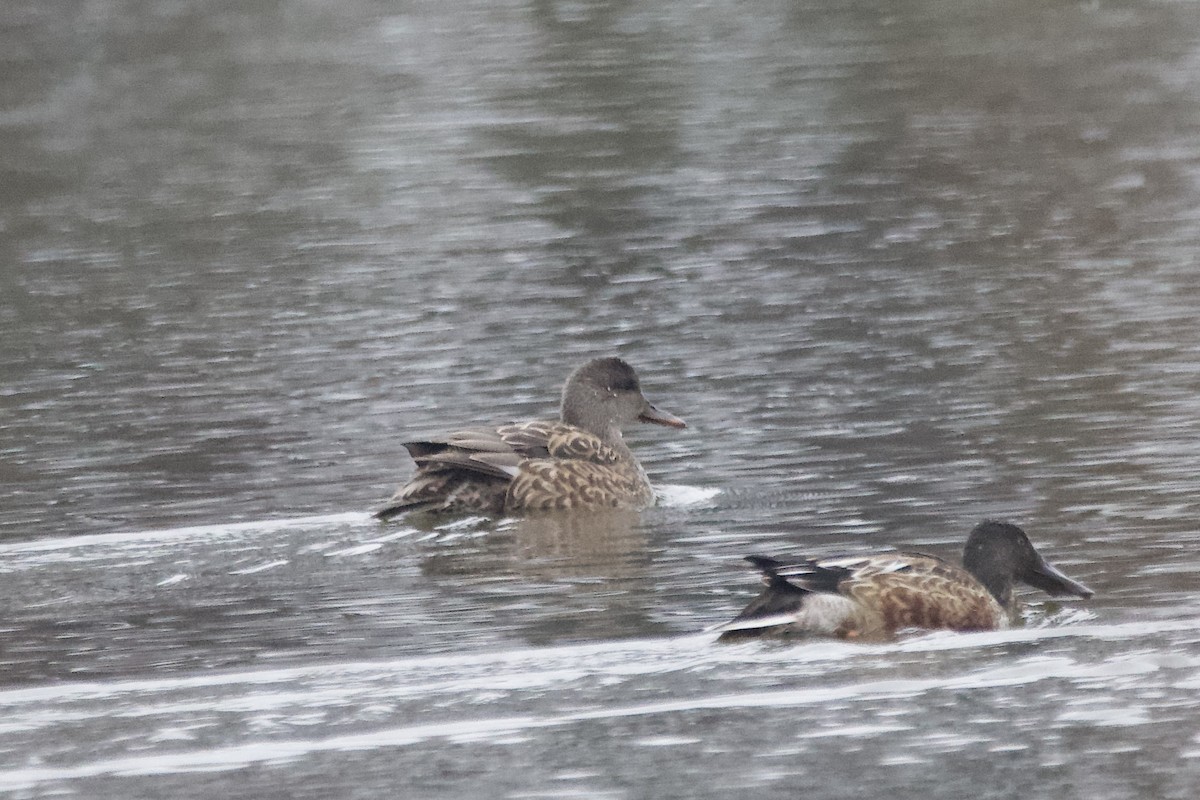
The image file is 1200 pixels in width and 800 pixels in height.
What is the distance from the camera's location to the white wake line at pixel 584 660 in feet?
25.0

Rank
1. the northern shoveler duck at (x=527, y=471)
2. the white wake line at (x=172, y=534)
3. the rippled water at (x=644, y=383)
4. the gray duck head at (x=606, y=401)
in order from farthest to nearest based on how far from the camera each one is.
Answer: the gray duck head at (x=606, y=401), the northern shoveler duck at (x=527, y=471), the white wake line at (x=172, y=534), the rippled water at (x=644, y=383)

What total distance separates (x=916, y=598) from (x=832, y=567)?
0.94ft

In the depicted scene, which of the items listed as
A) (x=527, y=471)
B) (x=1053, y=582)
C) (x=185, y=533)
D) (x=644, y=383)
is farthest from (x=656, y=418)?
(x=1053, y=582)

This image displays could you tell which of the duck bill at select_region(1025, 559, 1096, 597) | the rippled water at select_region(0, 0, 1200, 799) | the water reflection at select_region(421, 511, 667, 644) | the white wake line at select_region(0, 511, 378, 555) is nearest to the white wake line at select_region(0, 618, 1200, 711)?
the rippled water at select_region(0, 0, 1200, 799)

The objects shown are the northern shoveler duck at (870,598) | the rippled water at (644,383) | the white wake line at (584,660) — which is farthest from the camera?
the northern shoveler duck at (870,598)

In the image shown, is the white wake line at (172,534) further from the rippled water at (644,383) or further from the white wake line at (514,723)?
the white wake line at (514,723)

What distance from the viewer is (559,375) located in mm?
13016

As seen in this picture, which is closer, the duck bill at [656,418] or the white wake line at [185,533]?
the white wake line at [185,533]

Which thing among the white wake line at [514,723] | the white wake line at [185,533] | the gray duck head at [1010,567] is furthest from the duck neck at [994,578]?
the white wake line at [185,533]

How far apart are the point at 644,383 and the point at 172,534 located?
353cm

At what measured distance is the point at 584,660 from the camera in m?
7.70

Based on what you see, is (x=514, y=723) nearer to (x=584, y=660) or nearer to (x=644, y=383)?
(x=584, y=660)

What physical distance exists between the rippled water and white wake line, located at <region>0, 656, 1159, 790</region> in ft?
0.07

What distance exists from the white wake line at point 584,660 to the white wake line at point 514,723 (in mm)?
365
